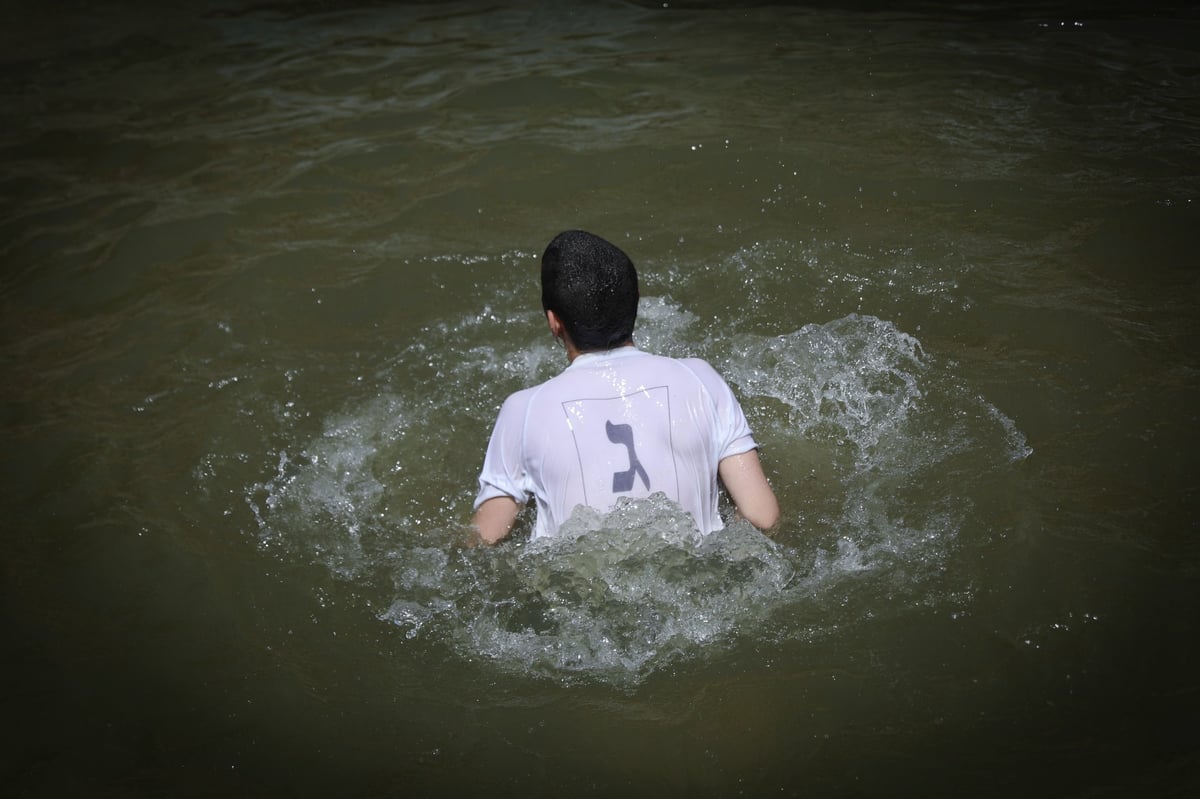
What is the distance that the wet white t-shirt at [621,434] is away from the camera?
3.39 m

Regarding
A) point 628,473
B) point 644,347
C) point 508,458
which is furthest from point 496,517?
point 644,347

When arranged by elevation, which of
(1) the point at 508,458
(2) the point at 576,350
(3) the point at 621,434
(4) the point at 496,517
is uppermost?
(2) the point at 576,350

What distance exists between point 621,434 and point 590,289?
1.60 ft

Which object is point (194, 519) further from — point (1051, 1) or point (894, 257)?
point (1051, 1)

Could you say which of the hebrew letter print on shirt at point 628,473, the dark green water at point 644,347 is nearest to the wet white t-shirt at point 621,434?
the hebrew letter print on shirt at point 628,473

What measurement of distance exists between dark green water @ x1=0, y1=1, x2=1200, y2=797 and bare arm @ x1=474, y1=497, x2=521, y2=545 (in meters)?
0.10

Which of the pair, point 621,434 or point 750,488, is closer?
point 621,434

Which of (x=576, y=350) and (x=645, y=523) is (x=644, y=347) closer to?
(x=576, y=350)

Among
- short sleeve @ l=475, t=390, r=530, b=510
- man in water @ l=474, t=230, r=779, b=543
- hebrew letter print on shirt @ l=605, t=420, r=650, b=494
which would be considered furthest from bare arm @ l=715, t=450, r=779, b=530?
short sleeve @ l=475, t=390, r=530, b=510

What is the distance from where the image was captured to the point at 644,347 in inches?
205

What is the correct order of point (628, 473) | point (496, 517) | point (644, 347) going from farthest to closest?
point (644, 347)
point (496, 517)
point (628, 473)

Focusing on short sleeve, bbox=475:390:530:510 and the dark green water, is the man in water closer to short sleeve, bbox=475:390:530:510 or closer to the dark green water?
short sleeve, bbox=475:390:530:510

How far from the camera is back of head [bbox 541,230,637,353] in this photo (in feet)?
11.3

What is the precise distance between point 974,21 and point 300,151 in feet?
16.7
